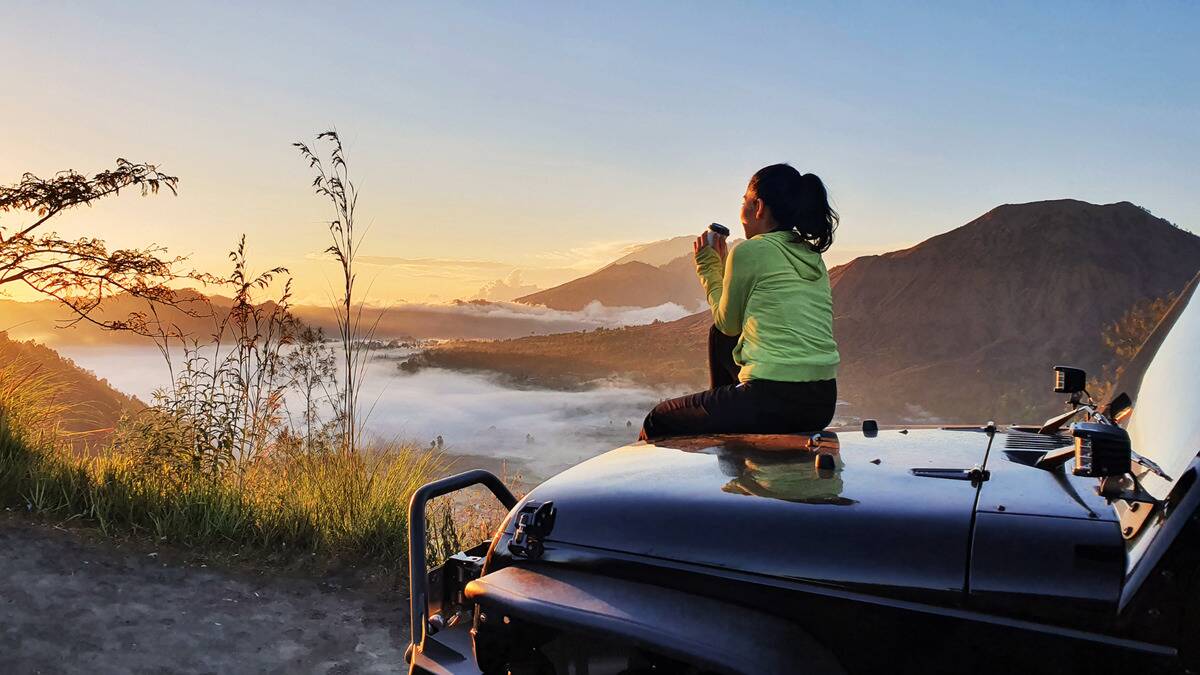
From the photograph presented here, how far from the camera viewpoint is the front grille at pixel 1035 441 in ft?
8.51

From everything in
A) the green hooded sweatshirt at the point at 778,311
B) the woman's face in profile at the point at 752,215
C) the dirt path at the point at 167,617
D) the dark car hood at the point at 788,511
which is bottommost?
the dirt path at the point at 167,617

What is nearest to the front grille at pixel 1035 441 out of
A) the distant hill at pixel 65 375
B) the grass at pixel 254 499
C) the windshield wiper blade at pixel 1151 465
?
the windshield wiper blade at pixel 1151 465

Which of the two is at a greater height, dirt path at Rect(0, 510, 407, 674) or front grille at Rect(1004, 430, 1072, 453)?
front grille at Rect(1004, 430, 1072, 453)

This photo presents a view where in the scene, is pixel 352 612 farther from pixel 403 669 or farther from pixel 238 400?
pixel 238 400

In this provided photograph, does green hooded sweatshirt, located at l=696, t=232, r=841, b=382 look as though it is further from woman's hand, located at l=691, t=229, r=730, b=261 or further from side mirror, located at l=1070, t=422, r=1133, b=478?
side mirror, located at l=1070, t=422, r=1133, b=478

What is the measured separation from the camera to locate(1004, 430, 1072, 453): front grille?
2594 mm

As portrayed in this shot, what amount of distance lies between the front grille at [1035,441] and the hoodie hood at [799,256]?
3.25ft

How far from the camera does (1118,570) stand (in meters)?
→ 1.70

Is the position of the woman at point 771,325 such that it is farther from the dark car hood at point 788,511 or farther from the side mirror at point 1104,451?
the side mirror at point 1104,451

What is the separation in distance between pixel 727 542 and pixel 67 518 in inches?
235

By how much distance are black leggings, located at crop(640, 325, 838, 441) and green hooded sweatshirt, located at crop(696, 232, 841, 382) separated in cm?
5

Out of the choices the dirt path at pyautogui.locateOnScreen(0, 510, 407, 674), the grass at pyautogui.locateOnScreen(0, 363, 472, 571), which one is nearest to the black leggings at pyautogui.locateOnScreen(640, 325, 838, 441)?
the dirt path at pyautogui.locateOnScreen(0, 510, 407, 674)

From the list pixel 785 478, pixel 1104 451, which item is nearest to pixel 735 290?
pixel 785 478

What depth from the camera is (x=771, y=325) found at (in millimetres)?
3414
